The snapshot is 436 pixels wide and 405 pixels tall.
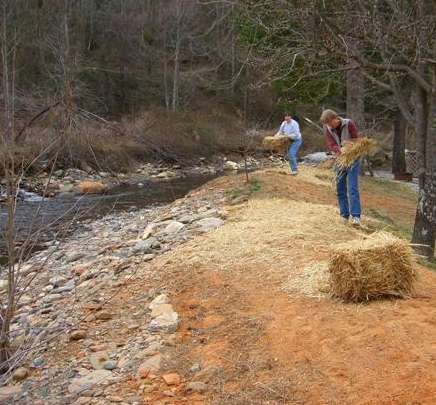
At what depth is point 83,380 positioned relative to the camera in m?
5.32

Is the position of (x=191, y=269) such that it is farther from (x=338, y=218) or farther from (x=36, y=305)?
(x=338, y=218)

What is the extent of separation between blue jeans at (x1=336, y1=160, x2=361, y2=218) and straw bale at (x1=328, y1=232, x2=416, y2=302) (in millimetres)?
3211

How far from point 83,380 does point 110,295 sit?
1.93 m

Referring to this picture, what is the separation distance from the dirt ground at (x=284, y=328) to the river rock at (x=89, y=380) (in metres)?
0.34

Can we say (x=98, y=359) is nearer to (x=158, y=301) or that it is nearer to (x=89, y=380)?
(x=89, y=380)

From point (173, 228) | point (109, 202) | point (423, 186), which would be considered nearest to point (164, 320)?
point (173, 228)

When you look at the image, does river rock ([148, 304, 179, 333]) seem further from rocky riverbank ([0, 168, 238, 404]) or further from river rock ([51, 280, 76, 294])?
river rock ([51, 280, 76, 294])

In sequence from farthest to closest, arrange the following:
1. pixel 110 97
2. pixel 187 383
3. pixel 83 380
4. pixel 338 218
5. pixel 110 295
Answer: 1. pixel 110 97
2. pixel 338 218
3. pixel 110 295
4. pixel 83 380
5. pixel 187 383

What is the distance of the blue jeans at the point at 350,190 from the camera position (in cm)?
873

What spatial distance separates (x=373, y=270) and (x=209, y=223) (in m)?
4.28

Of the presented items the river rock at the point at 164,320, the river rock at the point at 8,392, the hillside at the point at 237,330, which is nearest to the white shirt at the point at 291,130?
the hillside at the point at 237,330

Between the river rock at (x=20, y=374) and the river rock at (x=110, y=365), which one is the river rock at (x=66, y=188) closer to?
the river rock at (x=20, y=374)

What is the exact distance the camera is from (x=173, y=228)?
9.66m

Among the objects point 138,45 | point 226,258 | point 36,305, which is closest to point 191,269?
point 226,258
